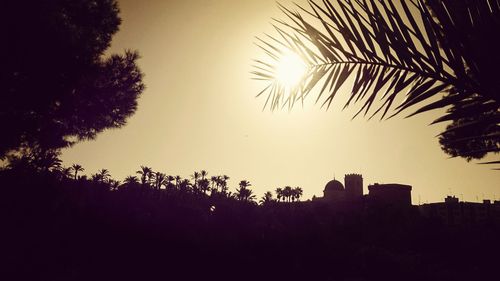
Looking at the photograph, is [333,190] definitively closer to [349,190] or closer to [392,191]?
[349,190]

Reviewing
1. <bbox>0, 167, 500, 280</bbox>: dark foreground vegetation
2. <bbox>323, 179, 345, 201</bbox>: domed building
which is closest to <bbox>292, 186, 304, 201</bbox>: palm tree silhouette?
<bbox>323, 179, 345, 201</bbox>: domed building

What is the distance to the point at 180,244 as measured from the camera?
13.5 m

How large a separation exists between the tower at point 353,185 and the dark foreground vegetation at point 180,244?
37.3m

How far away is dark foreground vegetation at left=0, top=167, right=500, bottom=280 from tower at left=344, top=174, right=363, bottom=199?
37.3 metres

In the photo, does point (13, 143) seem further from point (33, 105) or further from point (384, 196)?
point (384, 196)

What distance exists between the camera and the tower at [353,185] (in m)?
56.3

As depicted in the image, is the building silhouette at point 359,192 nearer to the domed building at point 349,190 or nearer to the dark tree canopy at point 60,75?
the domed building at point 349,190

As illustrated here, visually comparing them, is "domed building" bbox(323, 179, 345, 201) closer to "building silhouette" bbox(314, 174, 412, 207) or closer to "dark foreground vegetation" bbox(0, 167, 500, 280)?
"building silhouette" bbox(314, 174, 412, 207)

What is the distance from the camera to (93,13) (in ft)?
35.1

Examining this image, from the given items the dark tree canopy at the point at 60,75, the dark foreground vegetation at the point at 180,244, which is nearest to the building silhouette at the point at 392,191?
the dark foreground vegetation at the point at 180,244

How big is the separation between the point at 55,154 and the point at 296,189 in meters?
76.4

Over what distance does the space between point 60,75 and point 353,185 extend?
53.2 metres

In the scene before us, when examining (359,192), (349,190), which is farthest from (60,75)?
(359,192)

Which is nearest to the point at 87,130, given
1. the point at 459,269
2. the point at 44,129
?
the point at 44,129
